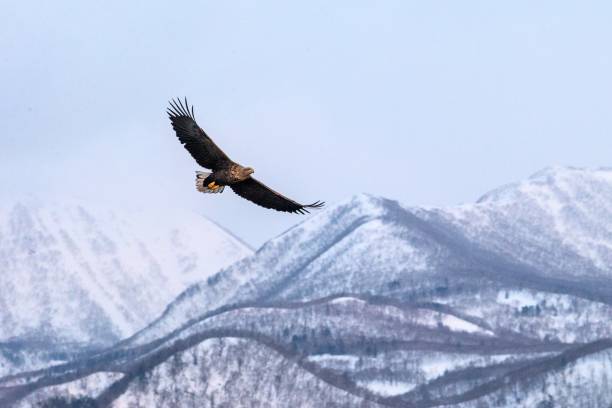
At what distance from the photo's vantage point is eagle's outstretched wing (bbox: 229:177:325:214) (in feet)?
231

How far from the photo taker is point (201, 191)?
221 ft

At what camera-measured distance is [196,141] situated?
69812mm

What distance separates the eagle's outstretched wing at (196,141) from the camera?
68938mm

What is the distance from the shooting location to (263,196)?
71.8m

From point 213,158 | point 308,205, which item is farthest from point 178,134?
point 308,205

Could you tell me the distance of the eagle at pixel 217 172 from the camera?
2657 inches

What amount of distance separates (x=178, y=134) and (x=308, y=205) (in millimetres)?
8332

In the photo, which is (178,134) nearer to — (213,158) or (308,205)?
(213,158)

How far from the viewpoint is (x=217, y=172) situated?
68.2 meters

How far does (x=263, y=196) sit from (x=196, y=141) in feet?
13.8

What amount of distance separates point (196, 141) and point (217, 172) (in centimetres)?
235

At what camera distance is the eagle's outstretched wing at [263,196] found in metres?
70.4

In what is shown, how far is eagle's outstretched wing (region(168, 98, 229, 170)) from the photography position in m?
68.9

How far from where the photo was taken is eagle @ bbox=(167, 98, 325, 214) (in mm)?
67500
